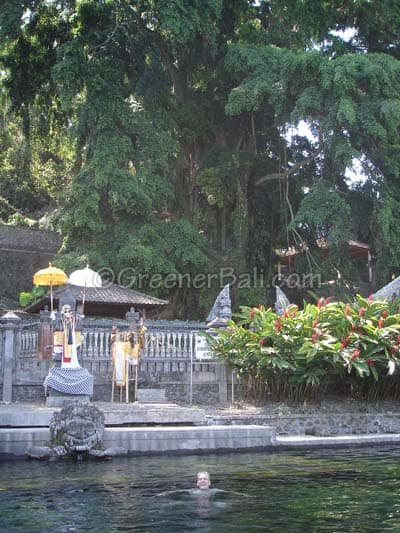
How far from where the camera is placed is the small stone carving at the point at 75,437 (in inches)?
477

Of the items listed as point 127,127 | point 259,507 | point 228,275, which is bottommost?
point 259,507

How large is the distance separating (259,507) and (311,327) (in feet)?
26.1

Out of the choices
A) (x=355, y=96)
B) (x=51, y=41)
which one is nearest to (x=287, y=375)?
(x=355, y=96)

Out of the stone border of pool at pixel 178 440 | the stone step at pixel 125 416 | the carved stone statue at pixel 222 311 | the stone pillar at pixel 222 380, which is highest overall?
the carved stone statue at pixel 222 311

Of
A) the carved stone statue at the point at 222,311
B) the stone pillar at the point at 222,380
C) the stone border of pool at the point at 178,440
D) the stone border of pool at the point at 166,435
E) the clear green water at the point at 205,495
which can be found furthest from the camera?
the carved stone statue at the point at 222,311

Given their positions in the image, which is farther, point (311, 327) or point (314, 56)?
point (314, 56)

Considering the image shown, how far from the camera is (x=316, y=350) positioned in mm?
15766

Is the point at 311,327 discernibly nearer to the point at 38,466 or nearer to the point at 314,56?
the point at 38,466

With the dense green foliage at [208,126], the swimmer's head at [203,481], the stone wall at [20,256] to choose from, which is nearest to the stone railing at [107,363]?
the swimmer's head at [203,481]

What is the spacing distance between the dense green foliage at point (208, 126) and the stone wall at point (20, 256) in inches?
156

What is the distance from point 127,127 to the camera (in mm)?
27281

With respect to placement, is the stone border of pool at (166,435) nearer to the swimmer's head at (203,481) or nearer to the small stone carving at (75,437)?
the small stone carving at (75,437)

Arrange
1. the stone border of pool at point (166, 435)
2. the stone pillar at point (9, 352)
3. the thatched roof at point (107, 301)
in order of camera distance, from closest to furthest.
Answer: the stone border of pool at point (166, 435), the stone pillar at point (9, 352), the thatched roof at point (107, 301)

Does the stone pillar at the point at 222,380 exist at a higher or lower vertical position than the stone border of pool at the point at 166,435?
higher
